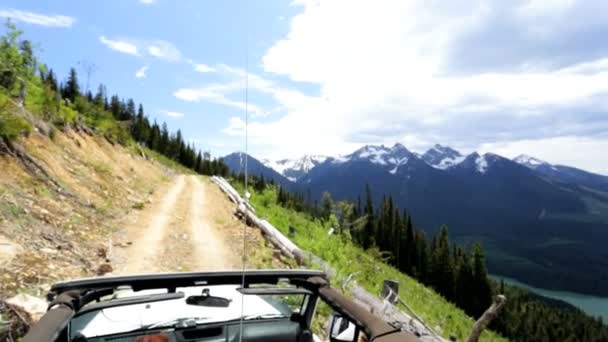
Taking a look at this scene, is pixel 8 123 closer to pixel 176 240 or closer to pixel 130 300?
pixel 176 240

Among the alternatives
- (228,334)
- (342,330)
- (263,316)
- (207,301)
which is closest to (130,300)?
(207,301)

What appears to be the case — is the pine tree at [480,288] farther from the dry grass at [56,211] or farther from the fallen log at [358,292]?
the fallen log at [358,292]

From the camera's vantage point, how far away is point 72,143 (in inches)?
800

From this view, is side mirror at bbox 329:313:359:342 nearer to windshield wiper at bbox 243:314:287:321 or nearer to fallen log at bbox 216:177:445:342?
windshield wiper at bbox 243:314:287:321

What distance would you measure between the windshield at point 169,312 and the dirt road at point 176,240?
6684 mm

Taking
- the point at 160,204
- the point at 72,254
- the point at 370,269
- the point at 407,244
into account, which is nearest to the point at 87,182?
the point at 160,204

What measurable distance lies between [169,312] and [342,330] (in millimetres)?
1079

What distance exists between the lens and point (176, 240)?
1198 cm

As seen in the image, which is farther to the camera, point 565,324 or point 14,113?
point 565,324

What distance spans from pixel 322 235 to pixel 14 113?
1110cm

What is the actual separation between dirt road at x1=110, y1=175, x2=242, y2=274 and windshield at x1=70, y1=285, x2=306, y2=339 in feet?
21.9

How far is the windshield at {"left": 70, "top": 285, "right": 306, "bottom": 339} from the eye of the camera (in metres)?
2.31

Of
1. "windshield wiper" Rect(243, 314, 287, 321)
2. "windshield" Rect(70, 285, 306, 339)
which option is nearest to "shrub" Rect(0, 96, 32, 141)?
"windshield" Rect(70, 285, 306, 339)

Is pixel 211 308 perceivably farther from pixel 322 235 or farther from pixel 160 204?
pixel 160 204
